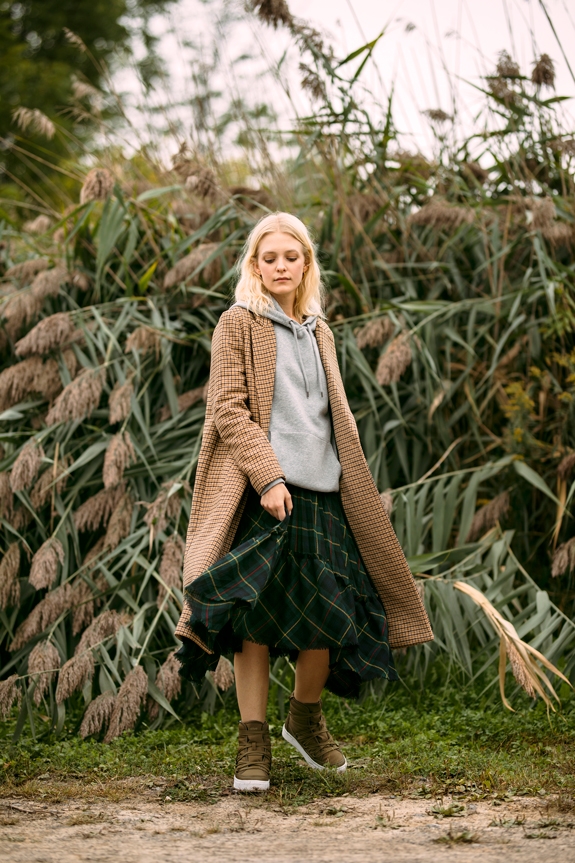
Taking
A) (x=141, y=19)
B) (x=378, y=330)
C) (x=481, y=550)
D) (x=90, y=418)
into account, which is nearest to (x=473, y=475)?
(x=481, y=550)

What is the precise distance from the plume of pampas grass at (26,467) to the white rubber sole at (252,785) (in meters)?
1.49

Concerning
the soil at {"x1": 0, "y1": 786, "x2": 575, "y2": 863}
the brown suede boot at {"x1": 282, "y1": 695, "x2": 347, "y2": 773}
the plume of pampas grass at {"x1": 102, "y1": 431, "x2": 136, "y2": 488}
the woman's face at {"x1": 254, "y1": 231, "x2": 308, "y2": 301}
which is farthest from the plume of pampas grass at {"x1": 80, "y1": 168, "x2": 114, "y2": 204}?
the soil at {"x1": 0, "y1": 786, "x2": 575, "y2": 863}

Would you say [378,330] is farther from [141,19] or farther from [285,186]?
[141,19]

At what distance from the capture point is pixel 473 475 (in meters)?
3.73

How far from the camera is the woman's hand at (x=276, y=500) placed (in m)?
2.40

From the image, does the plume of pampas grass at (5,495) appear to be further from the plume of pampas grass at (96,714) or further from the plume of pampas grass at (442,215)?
the plume of pampas grass at (442,215)

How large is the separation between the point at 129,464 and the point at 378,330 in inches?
48.6

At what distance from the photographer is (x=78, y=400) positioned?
3.59 meters

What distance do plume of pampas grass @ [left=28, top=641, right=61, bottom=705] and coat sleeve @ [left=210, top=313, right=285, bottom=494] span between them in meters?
1.14

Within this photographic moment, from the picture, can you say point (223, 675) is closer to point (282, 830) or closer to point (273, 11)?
point (282, 830)

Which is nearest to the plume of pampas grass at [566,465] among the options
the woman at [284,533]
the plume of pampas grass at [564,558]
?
the plume of pampas grass at [564,558]

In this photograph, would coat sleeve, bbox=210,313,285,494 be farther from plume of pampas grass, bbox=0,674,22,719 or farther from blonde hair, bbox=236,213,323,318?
plume of pampas grass, bbox=0,674,22,719

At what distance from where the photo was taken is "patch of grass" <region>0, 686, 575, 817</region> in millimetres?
2428

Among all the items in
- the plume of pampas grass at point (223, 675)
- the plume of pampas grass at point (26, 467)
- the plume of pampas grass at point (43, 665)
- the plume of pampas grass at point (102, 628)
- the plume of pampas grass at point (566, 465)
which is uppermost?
the plume of pampas grass at point (26, 467)
